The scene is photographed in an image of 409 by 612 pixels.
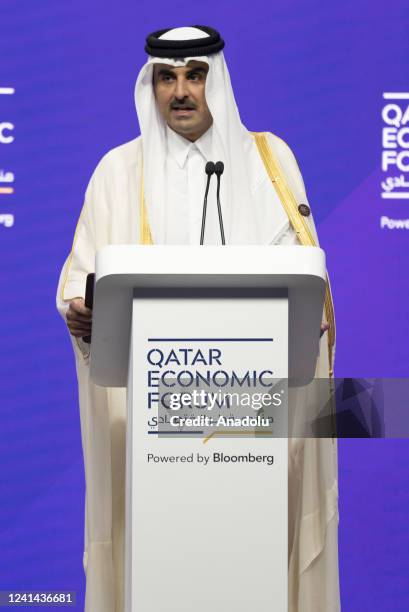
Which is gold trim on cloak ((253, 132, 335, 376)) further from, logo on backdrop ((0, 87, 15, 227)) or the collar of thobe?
logo on backdrop ((0, 87, 15, 227))

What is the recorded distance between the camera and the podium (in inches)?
144

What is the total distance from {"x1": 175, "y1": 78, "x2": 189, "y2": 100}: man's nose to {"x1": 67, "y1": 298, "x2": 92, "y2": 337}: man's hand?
88 cm

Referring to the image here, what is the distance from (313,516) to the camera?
4.80 meters

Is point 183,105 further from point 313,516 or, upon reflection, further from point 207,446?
point 207,446

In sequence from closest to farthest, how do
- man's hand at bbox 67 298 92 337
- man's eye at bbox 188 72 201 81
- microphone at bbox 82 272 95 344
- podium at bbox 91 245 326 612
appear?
podium at bbox 91 245 326 612 < microphone at bbox 82 272 95 344 < man's hand at bbox 67 298 92 337 < man's eye at bbox 188 72 201 81

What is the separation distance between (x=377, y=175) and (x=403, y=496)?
1.13 metres

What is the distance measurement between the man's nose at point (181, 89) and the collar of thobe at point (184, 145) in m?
0.14

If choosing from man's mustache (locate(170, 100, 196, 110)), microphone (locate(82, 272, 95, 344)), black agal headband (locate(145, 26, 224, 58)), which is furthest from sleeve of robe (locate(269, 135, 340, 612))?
microphone (locate(82, 272, 95, 344))

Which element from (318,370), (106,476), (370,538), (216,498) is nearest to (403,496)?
(370,538)

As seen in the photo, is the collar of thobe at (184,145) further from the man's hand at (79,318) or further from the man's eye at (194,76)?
the man's hand at (79,318)

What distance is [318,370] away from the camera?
4.94 metres

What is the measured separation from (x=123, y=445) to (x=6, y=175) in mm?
1326

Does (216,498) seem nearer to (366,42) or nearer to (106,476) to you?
(106,476)

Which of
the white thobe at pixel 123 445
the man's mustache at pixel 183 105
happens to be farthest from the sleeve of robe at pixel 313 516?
the man's mustache at pixel 183 105
